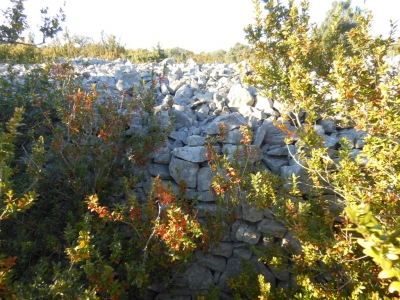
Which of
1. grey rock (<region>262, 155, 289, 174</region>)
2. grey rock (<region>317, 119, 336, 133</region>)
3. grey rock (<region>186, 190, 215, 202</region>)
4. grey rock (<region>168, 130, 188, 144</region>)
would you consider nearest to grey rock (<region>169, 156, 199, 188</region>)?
grey rock (<region>186, 190, 215, 202</region>)

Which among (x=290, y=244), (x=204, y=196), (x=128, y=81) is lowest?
(x=290, y=244)

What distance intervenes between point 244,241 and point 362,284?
1483 millimetres

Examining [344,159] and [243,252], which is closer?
[344,159]

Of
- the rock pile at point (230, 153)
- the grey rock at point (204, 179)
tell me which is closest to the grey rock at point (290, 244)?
the rock pile at point (230, 153)

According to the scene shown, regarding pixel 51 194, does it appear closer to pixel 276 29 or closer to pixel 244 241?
pixel 244 241

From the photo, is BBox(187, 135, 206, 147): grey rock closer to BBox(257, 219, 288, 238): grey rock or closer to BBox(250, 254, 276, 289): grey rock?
BBox(257, 219, 288, 238): grey rock

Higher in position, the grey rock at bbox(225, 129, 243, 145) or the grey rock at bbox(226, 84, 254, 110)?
the grey rock at bbox(226, 84, 254, 110)

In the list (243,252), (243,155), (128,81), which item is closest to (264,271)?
(243,252)

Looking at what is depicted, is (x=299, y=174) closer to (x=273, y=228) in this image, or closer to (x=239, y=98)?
(x=273, y=228)

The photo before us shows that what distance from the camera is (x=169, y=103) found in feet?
15.5

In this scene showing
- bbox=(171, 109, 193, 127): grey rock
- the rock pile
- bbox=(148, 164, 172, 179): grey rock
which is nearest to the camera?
the rock pile

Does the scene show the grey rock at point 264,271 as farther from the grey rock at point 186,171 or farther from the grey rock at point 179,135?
the grey rock at point 179,135

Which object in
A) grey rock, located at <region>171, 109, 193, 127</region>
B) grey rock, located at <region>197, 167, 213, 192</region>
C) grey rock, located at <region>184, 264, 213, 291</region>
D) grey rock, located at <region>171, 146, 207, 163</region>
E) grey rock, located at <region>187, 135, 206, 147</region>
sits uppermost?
grey rock, located at <region>171, 109, 193, 127</region>

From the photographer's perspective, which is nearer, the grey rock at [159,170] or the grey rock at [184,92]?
the grey rock at [159,170]
